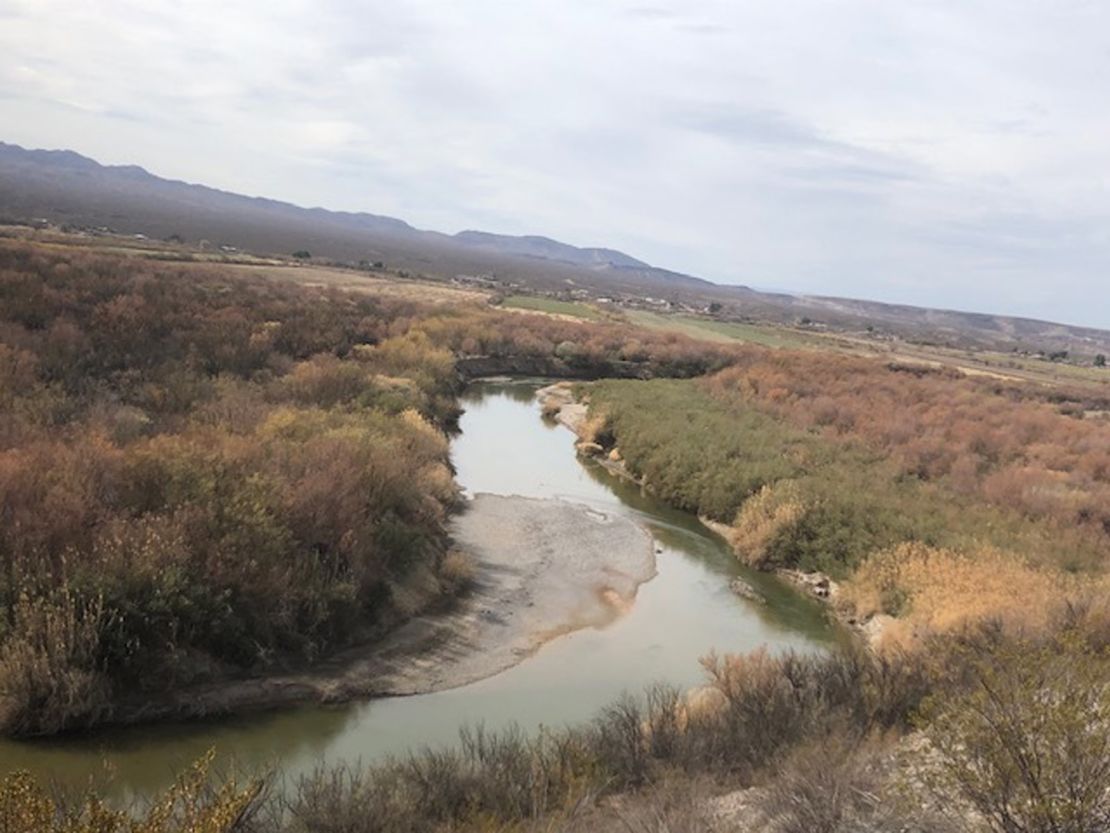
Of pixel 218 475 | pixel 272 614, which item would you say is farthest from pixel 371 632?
pixel 218 475

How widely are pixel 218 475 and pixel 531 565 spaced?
842 centimetres

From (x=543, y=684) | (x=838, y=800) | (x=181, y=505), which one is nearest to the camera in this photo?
(x=838, y=800)

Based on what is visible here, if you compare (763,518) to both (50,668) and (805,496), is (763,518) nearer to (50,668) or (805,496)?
(805,496)

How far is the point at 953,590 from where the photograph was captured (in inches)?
757

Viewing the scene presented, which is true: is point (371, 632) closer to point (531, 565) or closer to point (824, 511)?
point (531, 565)

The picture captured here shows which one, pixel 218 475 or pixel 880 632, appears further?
pixel 880 632

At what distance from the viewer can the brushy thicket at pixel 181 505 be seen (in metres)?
12.6

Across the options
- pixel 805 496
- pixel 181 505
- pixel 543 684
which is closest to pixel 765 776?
→ pixel 543 684

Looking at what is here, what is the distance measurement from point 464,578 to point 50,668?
30.5 feet

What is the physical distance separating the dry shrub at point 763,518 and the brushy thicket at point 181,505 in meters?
8.88

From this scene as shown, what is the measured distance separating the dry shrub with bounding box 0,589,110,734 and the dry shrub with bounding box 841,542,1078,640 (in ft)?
Result: 47.4

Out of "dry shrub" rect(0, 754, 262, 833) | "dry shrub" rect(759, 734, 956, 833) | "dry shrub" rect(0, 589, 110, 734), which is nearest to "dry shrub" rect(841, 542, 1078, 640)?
"dry shrub" rect(759, 734, 956, 833)

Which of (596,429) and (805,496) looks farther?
(596,429)

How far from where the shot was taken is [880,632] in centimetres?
1953
